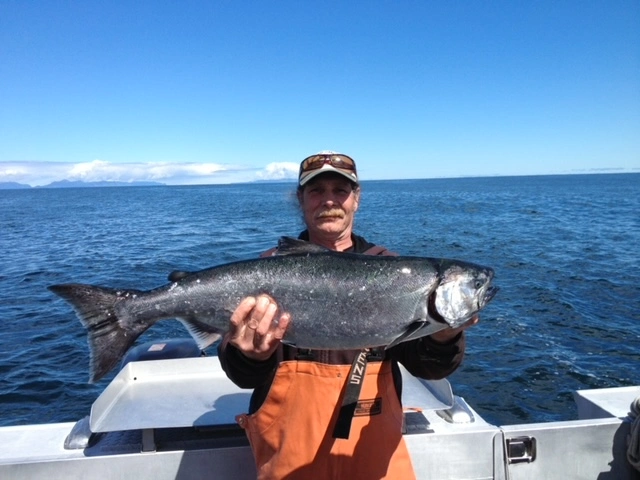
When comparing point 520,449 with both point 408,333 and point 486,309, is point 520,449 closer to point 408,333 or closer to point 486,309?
point 408,333

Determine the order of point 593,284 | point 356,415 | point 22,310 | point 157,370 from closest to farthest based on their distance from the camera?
point 356,415 < point 157,370 < point 22,310 < point 593,284

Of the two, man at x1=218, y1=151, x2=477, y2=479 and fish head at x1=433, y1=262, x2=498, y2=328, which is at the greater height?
fish head at x1=433, y1=262, x2=498, y2=328

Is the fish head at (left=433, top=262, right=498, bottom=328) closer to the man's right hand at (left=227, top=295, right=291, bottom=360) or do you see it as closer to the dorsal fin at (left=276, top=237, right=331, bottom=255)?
the dorsal fin at (left=276, top=237, right=331, bottom=255)

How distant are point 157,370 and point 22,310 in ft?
48.2

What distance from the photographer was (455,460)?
491 centimetres

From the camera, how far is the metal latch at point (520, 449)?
4855 millimetres

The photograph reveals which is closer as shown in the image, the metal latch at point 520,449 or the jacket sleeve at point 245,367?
the jacket sleeve at point 245,367

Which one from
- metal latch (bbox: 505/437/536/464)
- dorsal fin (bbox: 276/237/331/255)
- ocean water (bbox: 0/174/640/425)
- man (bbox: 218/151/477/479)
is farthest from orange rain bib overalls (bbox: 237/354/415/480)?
ocean water (bbox: 0/174/640/425)

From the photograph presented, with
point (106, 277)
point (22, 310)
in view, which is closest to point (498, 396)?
point (22, 310)

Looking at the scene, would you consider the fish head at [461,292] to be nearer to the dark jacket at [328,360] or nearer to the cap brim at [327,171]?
the dark jacket at [328,360]

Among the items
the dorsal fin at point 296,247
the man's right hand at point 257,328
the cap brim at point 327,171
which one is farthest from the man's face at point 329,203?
the man's right hand at point 257,328

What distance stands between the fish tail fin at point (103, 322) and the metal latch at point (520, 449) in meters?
3.70

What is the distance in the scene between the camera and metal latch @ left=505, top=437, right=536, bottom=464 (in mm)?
4855

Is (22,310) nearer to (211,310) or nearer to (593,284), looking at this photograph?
(211,310)
